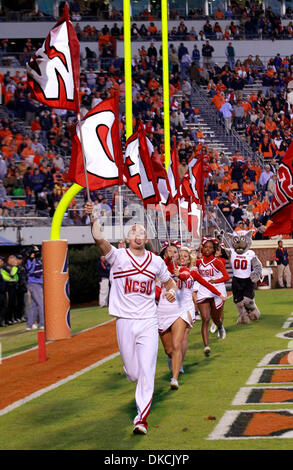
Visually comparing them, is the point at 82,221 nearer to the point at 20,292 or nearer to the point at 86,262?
the point at 86,262

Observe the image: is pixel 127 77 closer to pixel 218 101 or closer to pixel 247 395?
pixel 247 395

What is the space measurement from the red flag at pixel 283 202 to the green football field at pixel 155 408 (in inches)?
81.5

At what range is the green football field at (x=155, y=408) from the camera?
8.91 metres

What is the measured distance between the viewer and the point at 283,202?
14.1 meters

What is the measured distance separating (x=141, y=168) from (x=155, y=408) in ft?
33.2

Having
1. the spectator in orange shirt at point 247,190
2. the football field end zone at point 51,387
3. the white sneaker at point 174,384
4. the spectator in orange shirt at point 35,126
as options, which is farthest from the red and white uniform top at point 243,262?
the spectator in orange shirt at point 35,126

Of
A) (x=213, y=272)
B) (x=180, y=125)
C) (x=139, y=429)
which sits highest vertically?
(x=180, y=125)

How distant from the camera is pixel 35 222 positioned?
1153 inches

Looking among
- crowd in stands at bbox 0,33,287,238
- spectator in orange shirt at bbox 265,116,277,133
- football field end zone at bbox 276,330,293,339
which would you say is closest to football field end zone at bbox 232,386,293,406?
football field end zone at bbox 276,330,293,339

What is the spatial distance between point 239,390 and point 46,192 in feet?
63.3

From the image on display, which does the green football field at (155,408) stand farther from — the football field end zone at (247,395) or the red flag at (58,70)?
the red flag at (58,70)

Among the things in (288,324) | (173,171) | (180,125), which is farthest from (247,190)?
(288,324)

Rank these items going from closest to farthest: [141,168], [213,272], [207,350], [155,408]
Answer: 1. [155,408]
2. [207,350]
3. [213,272]
4. [141,168]

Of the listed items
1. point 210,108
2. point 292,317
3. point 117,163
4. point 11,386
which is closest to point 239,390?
point 11,386
